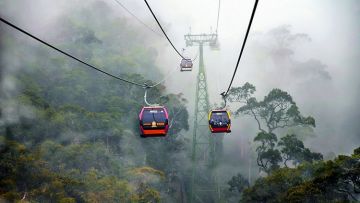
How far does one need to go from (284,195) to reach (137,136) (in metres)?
27.8

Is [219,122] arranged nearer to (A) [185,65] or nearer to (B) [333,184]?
(B) [333,184]

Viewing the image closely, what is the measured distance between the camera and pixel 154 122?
15.7 m

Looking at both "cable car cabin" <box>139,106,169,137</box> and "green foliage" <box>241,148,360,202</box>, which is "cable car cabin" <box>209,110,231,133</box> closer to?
"cable car cabin" <box>139,106,169,137</box>

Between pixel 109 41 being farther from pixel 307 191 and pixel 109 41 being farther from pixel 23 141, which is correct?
pixel 307 191

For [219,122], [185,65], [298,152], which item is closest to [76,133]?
[185,65]

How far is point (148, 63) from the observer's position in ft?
286

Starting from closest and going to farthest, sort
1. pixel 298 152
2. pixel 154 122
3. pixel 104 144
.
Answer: pixel 154 122 → pixel 298 152 → pixel 104 144

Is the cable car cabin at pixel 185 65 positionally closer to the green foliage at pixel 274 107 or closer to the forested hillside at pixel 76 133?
the forested hillside at pixel 76 133

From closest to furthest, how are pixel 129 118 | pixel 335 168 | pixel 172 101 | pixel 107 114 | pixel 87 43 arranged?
pixel 335 168, pixel 107 114, pixel 129 118, pixel 172 101, pixel 87 43

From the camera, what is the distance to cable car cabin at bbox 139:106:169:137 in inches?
615

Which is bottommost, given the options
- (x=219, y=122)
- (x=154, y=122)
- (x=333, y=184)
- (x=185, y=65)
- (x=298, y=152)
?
(x=333, y=184)

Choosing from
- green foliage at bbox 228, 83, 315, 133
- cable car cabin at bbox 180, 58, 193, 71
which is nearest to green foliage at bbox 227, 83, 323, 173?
green foliage at bbox 228, 83, 315, 133

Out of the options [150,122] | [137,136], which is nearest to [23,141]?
[137,136]

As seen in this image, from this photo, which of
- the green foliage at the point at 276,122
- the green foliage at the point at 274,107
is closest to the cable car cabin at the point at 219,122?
the green foliage at the point at 276,122
